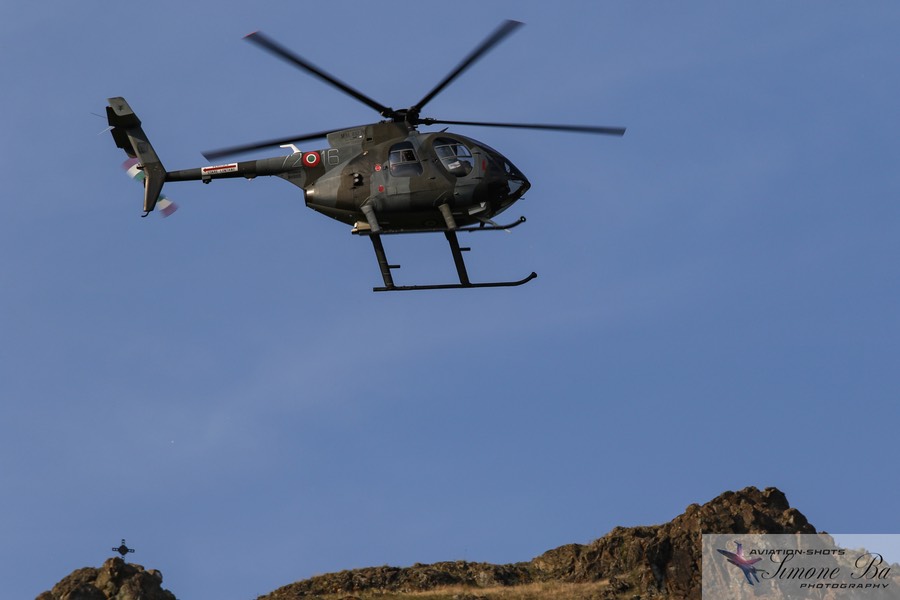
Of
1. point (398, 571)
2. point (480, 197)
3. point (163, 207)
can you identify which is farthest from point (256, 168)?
point (398, 571)

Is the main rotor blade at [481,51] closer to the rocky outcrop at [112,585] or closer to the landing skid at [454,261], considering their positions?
the landing skid at [454,261]

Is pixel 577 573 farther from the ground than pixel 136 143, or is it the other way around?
pixel 136 143

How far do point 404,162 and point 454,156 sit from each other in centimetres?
152

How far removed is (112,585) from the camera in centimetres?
4588

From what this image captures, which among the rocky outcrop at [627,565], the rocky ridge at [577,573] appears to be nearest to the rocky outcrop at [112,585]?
the rocky ridge at [577,573]

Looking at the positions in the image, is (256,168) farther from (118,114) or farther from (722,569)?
(722,569)

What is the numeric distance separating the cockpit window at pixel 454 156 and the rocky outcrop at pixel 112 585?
18957 mm

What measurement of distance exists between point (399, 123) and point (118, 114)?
34.3 feet

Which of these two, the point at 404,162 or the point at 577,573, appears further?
the point at 577,573

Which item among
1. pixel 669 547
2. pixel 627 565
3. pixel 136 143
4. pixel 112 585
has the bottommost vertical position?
pixel 112 585

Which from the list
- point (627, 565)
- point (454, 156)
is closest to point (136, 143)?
point (454, 156)

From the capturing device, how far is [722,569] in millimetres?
50688

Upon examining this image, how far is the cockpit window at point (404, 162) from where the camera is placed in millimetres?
39031

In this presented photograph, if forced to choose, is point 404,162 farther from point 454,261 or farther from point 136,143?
point 136,143
